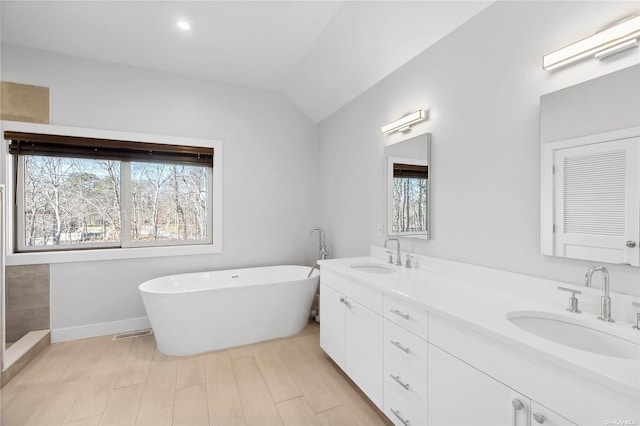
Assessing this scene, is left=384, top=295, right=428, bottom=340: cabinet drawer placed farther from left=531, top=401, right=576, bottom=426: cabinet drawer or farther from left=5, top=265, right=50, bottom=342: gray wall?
left=5, top=265, right=50, bottom=342: gray wall

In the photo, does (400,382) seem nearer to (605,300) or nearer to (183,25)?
(605,300)

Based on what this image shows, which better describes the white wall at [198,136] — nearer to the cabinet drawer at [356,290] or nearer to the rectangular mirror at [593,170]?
the cabinet drawer at [356,290]

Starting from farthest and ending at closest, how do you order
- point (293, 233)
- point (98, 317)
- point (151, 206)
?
1. point (293, 233)
2. point (151, 206)
3. point (98, 317)

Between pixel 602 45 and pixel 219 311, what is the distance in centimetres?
298

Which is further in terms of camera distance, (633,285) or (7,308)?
(7,308)

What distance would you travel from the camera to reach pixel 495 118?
1.63 m

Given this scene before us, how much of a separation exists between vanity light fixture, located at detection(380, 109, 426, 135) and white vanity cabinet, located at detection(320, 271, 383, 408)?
4.25 feet

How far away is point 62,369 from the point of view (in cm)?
231

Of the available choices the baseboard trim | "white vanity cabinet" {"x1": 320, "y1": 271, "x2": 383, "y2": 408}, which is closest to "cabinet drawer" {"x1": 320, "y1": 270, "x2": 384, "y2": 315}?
"white vanity cabinet" {"x1": 320, "y1": 271, "x2": 383, "y2": 408}

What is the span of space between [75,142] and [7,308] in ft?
5.52

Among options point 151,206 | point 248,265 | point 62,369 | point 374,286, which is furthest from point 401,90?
point 62,369

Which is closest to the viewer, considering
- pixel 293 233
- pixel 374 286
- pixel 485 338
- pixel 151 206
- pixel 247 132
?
pixel 485 338

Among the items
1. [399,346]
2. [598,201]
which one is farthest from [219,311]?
[598,201]

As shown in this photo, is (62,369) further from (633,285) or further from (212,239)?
(633,285)
